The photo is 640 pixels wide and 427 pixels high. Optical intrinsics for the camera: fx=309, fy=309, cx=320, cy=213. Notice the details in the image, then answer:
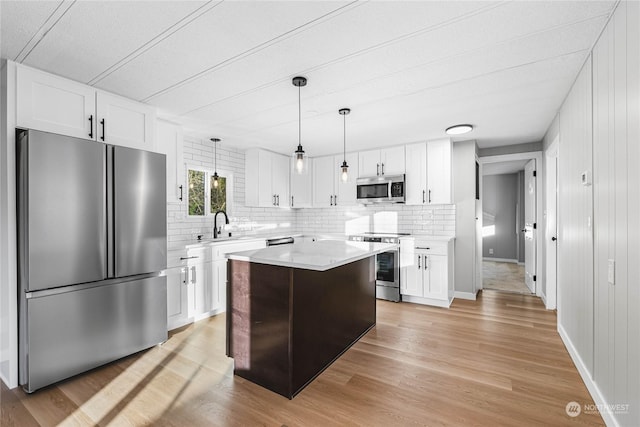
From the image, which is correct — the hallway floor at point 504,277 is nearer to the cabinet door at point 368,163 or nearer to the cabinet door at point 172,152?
the cabinet door at point 368,163

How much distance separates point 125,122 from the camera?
2.80m

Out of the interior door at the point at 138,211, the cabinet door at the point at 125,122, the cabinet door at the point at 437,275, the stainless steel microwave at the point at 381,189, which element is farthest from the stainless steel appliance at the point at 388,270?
the cabinet door at the point at 125,122

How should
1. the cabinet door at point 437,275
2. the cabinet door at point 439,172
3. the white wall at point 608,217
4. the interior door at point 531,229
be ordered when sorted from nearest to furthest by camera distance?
the white wall at point 608,217
the cabinet door at point 437,275
the cabinet door at point 439,172
the interior door at point 531,229

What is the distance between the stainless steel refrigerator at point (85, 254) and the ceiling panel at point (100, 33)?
534 millimetres

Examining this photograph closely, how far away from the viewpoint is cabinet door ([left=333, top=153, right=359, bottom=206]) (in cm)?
513

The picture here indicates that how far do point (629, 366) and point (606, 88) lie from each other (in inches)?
60.6

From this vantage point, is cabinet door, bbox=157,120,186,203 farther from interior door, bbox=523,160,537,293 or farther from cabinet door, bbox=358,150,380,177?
interior door, bbox=523,160,537,293

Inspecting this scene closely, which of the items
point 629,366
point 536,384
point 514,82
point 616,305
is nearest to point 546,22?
point 514,82

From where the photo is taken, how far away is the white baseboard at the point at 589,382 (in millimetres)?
1786

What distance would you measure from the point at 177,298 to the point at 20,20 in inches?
103

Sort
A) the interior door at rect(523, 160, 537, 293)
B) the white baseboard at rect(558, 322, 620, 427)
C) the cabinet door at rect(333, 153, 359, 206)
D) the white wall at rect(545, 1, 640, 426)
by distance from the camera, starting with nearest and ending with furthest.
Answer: the white wall at rect(545, 1, 640, 426)
the white baseboard at rect(558, 322, 620, 427)
the interior door at rect(523, 160, 537, 293)
the cabinet door at rect(333, 153, 359, 206)

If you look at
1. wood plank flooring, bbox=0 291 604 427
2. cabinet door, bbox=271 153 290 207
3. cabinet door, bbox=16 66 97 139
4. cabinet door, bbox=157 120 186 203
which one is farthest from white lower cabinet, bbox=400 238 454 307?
cabinet door, bbox=16 66 97 139

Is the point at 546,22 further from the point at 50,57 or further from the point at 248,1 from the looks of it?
the point at 50,57

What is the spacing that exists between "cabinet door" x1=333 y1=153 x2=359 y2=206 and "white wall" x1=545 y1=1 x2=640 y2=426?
2908 millimetres
